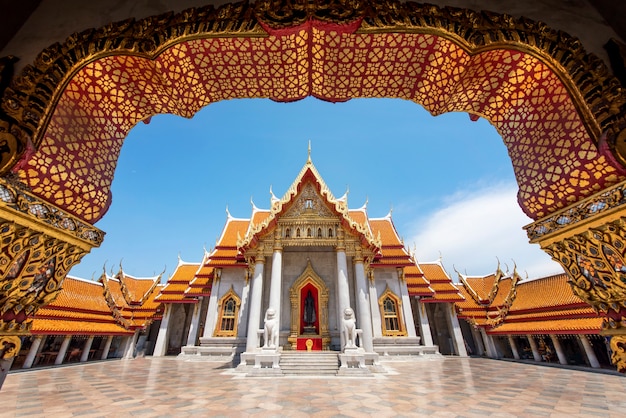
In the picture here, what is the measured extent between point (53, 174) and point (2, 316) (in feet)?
3.72

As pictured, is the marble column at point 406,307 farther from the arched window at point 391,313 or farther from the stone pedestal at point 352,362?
the stone pedestal at point 352,362

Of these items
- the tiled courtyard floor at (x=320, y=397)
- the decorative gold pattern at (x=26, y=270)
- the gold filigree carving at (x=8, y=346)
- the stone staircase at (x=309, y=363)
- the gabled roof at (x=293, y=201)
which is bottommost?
the tiled courtyard floor at (x=320, y=397)

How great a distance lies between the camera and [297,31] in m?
2.29

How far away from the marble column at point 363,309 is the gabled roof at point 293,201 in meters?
1.13

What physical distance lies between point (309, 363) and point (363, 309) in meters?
2.79

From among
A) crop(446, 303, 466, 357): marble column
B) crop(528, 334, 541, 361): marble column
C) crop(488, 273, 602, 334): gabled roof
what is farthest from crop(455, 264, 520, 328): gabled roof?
crop(528, 334, 541, 361): marble column

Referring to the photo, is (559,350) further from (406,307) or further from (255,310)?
(255,310)

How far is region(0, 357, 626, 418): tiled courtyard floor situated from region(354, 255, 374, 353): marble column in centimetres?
134

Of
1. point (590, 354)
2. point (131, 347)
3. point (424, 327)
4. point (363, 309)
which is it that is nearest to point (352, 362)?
point (363, 309)

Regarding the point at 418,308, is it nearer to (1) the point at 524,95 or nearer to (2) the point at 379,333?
(2) the point at 379,333

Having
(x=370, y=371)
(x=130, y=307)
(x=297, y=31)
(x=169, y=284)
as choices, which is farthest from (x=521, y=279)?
(x=130, y=307)

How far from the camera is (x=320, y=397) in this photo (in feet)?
19.8

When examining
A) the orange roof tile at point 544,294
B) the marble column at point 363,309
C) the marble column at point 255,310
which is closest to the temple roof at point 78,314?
the marble column at point 255,310

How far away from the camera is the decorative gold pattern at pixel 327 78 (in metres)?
2.04
